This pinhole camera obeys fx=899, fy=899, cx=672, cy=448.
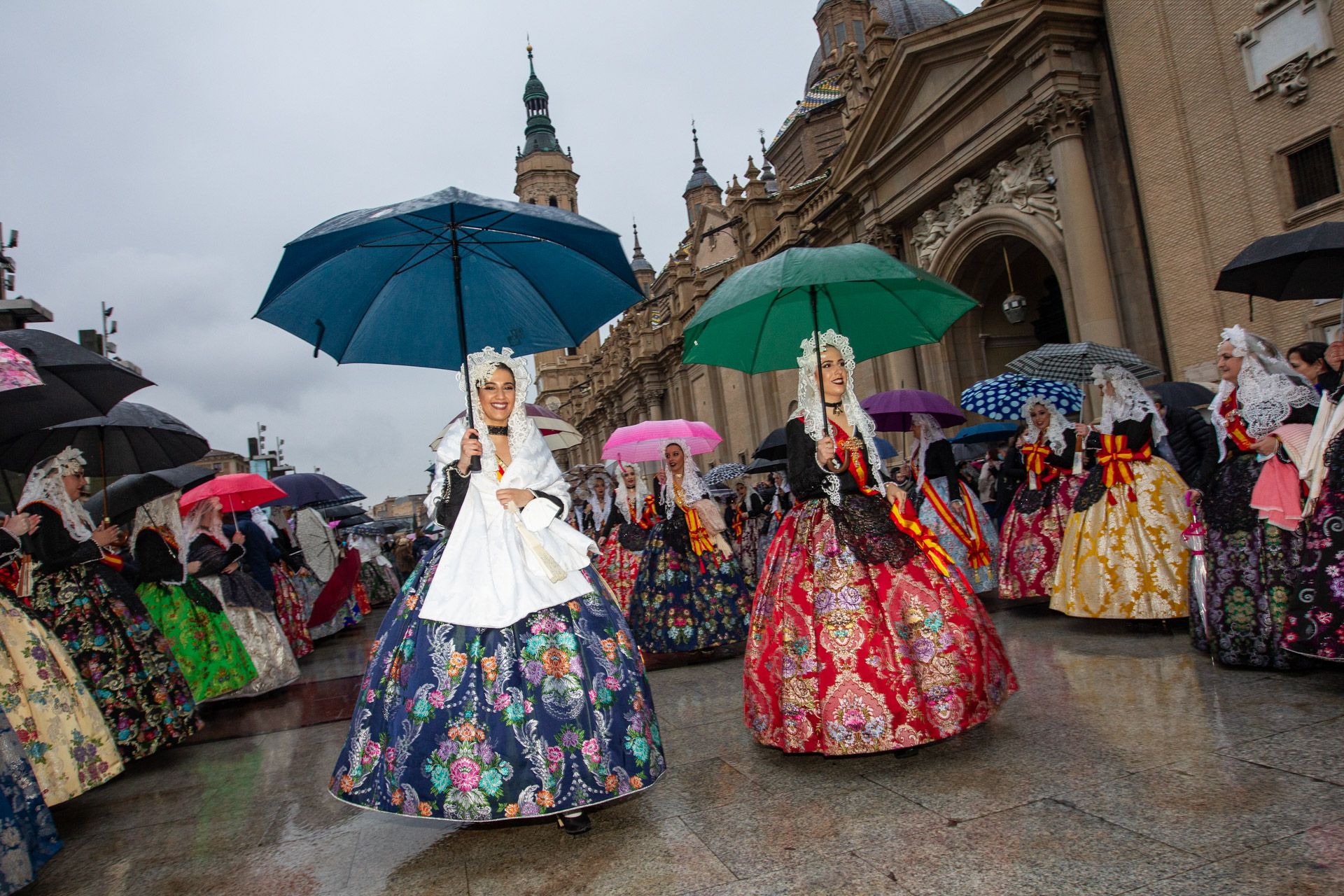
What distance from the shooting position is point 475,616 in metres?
3.31

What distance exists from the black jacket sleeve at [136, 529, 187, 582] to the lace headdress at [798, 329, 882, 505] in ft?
15.7

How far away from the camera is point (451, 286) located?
4.13m

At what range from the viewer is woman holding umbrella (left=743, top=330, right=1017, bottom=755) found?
12.2 feet

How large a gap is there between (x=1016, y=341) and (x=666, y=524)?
447 inches

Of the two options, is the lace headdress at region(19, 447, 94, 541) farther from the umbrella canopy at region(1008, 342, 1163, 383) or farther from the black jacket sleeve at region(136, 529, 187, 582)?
the umbrella canopy at region(1008, 342, 1163, 383)

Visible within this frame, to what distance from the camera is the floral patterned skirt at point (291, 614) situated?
10.0m

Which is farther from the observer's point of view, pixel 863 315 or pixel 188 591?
pixel 188 591

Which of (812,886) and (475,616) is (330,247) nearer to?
(475,616)

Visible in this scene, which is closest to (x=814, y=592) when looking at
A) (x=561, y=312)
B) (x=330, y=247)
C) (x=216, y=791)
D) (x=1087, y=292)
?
(x=561, y=312)

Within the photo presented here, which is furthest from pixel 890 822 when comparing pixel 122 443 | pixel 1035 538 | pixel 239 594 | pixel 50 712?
pixel 239 594

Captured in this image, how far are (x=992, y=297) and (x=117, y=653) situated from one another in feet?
49.8

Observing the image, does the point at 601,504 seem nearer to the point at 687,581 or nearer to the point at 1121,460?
the point at 687,581

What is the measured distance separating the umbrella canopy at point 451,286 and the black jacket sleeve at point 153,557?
3302 millimetres

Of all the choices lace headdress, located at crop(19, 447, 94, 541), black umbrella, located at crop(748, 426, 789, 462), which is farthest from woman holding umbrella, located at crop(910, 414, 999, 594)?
lace headdress, located at crop(19, 447, 94, 541)
